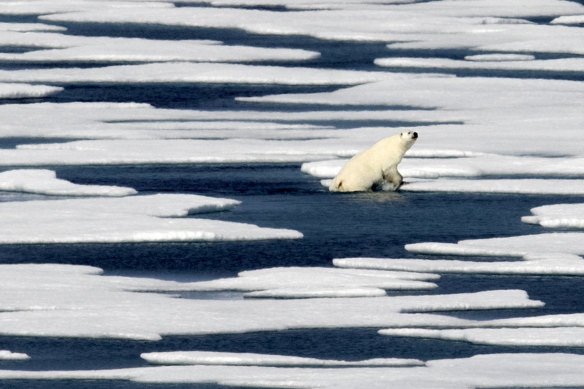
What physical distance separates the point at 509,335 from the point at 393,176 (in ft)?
13.2

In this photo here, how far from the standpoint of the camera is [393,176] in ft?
35.6

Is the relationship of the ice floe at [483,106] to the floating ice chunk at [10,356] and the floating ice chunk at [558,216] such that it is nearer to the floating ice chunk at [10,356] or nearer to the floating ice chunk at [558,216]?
the floating ice chunk at [558,216]

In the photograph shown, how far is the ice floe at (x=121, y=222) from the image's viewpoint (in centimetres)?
927

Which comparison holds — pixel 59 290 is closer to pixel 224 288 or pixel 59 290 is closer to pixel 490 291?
pixel 224 288

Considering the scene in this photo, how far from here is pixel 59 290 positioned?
7.76m

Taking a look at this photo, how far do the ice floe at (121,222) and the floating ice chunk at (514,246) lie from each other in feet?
2.91

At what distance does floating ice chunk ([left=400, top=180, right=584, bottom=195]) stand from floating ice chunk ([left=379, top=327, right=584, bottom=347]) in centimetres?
386

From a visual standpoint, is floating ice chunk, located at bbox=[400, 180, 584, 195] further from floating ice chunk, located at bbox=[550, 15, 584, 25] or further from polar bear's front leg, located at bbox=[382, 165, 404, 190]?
floating ice chunk, located at bbox=[550, 15, 584, 25]

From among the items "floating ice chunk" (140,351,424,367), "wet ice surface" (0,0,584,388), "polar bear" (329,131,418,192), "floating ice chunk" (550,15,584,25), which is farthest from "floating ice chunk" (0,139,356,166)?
"floating ice chunk" (550,15,584,25)

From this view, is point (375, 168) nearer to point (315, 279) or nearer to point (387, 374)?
point (315, 279)

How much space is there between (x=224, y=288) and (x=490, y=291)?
122 centimetres

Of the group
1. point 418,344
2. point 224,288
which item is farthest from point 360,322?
point 224,288

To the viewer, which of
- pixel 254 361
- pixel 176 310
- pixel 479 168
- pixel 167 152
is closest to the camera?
pixel 254 361

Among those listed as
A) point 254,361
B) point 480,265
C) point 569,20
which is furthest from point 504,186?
point 569,20
